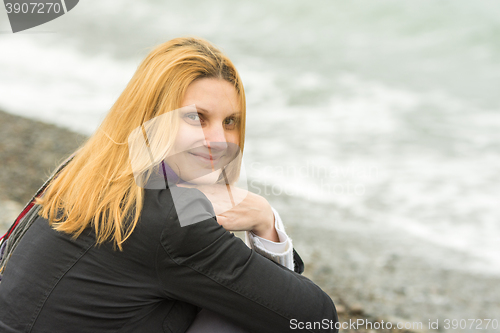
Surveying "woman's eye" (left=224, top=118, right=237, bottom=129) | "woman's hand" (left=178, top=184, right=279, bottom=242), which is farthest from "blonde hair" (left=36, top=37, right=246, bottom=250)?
"woman's hand" (left=178, top=184, right=279, bottom=242)

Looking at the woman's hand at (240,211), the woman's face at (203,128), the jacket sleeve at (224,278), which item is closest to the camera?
the jacket sleeve at (224,278)

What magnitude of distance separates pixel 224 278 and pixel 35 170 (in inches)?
329

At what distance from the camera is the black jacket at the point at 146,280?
1.27 meters

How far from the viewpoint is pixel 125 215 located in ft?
4.34

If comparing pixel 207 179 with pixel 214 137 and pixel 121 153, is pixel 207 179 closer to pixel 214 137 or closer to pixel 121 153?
pixel 214 137

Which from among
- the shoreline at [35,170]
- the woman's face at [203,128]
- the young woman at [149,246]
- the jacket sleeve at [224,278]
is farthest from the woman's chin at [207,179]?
the shoreline at [35,170]

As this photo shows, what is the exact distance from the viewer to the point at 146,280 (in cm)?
132

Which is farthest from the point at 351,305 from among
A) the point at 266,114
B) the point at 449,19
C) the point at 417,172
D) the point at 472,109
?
the point at 449,19

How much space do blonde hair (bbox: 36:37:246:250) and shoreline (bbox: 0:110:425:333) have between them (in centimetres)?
74

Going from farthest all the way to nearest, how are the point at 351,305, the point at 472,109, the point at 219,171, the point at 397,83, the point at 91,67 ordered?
the point at 91,67 → the point at 397,83 → the point at 472,109 → the point at 351,305 → the point at 219,171

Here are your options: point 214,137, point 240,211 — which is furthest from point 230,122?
point 240,211

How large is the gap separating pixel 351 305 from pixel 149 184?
11.8ft

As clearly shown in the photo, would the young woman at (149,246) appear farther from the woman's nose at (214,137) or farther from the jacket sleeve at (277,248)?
the jacket sleeve at (277,248)

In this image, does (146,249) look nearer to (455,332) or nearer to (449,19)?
(455,332)
